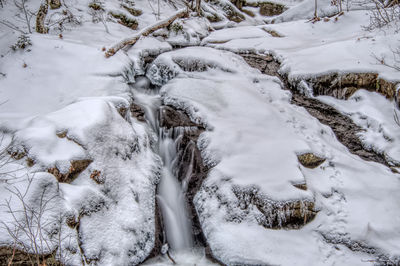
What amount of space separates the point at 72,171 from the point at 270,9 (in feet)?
54.0

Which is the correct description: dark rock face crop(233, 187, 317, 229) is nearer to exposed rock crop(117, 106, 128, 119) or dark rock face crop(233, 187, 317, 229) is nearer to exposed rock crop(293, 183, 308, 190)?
exposed rock crop(293, 183, 308, 190)

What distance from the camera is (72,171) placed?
9.61 feet

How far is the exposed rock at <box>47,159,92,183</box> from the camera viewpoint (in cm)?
281

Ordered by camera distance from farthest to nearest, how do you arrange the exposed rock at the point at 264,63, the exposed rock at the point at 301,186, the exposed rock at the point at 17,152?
the exposed rock at the point at 264,63 < the exposed rock at the point at 301,186 < the exposed rock at the point at 17,152

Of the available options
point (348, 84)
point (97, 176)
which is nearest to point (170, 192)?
point (97, 176)

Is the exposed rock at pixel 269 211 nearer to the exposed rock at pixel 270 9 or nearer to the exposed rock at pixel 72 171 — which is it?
the exposed rock at pixel 72 171

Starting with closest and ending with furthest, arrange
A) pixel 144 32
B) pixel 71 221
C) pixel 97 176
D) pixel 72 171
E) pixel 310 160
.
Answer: pixel 71 221 < pixel 72 171 < pixel 97 176 < pixel 310 160 < pixel 144 32

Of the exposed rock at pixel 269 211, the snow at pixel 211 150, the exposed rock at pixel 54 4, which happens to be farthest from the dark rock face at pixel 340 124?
the exposed rock at pixel 54 4

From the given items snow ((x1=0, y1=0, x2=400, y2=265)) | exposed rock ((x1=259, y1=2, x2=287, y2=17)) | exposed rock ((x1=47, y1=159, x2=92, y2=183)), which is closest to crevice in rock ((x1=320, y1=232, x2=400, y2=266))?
snow ((x1=0, y1=0, x2=400, y2=265))

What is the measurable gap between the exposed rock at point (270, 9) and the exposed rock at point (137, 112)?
13711 mm

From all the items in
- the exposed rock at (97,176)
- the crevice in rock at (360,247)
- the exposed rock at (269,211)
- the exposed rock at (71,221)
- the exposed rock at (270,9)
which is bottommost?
the crevice in rock at (360,247)

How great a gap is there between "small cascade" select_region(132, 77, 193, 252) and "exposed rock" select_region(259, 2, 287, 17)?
13480 millimetres

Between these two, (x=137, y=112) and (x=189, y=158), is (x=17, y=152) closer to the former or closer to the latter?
(x=137, y=112)

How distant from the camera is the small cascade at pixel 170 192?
129 inches
